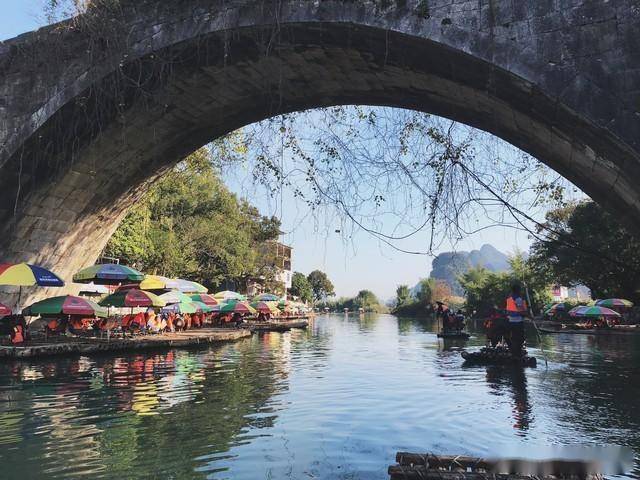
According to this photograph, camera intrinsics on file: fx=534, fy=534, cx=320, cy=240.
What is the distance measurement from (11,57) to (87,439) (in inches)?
282

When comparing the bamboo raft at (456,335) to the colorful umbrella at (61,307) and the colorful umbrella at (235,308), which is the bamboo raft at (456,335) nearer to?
the colorful umbrella at (235,308)

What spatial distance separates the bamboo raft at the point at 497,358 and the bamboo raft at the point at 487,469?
32.5 ft

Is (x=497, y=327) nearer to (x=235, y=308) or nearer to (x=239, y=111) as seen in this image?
(x=239, y=111)

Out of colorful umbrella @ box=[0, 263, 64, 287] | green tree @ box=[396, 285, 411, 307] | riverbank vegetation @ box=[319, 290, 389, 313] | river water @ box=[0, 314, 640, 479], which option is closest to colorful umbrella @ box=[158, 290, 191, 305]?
river water @ box=[0, 314, 640, 479]

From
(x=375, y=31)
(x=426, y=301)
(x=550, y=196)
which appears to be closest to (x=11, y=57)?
(x=375, y=31)

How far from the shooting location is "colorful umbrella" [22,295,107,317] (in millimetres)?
13891

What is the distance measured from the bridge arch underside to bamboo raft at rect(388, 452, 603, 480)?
334cm

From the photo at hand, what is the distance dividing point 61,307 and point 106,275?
7.04 ft

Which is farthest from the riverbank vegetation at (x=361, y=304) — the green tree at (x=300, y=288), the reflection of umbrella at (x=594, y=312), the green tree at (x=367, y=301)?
the reflection of umbrella at (x=594, y=312)

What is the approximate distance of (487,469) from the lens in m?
4.56

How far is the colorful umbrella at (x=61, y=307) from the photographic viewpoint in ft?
45.6

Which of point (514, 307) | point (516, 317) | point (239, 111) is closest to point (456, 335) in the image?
point (516, 317)

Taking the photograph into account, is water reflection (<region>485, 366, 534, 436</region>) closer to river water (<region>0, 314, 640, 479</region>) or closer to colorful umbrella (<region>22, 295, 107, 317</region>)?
river water (<region>0, 314, 640, 479</region>)

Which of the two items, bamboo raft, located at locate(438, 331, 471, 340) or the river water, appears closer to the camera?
the river water
